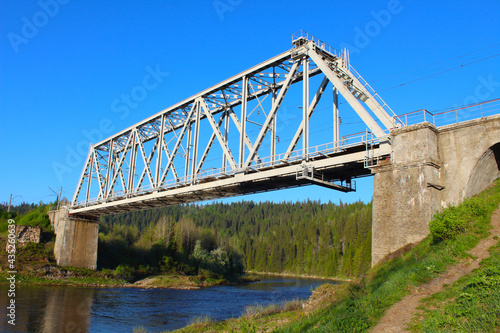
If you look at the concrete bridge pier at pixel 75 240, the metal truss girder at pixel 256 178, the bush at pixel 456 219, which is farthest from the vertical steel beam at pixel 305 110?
the concrete bridge pier at pixel 75 240

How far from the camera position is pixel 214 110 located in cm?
4016

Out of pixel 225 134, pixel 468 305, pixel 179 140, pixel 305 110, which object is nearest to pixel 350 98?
pixel 305 110

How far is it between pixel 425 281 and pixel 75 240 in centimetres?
5190

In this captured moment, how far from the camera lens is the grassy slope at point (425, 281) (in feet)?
35.5

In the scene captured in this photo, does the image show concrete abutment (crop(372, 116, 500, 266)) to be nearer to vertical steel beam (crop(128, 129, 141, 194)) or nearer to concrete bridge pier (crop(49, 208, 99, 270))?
vertical steel beam (crop(128, 129, 141, 194))

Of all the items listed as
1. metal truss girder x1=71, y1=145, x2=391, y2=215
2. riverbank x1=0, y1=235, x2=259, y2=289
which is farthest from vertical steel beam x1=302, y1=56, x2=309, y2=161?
riverbank x1=0, y1=235, x2=259, y2=289

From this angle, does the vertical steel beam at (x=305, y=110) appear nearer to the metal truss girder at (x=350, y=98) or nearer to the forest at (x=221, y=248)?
the metal truss girder at (x=350, y=98)

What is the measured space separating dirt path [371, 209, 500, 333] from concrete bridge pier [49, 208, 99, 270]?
50.9 meters

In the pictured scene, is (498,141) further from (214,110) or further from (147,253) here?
(147,253)

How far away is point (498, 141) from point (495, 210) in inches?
161

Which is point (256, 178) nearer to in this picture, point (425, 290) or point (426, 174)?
point (426, 174)

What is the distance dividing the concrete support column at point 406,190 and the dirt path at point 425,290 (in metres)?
4.50

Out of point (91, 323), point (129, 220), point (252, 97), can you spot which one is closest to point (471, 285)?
point (91, 323)

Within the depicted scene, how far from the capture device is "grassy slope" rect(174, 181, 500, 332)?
426 inches
